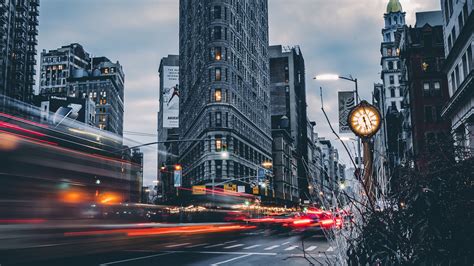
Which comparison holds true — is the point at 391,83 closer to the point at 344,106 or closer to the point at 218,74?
the point at 218,74

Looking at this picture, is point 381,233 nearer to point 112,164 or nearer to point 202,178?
point 112,164

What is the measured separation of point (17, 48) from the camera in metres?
112

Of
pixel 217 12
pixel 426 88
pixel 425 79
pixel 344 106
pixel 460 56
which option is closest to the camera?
pixel 344 106

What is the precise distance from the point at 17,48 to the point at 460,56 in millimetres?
98802

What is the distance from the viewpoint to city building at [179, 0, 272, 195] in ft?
238

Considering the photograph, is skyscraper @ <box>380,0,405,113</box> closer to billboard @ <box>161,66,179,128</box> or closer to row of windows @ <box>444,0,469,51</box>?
billboard @ <box>161,66,179,128</box>

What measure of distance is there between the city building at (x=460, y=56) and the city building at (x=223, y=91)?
27.5 metres

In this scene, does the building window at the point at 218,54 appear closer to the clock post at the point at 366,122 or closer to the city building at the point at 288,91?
the clock post at the point at 366,122

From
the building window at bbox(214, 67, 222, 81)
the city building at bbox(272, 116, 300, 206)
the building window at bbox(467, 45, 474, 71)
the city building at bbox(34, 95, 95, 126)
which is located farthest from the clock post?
the city building at bbox(34, 95, 95, 126)

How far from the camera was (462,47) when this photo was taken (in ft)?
146

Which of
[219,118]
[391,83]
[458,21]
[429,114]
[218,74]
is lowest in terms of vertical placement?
[429,114]

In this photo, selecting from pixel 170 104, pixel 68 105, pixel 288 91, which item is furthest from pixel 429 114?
pixel 68 105

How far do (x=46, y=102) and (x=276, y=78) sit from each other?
219 ft

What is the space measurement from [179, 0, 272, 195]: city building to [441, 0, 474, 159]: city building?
90.1 ft
